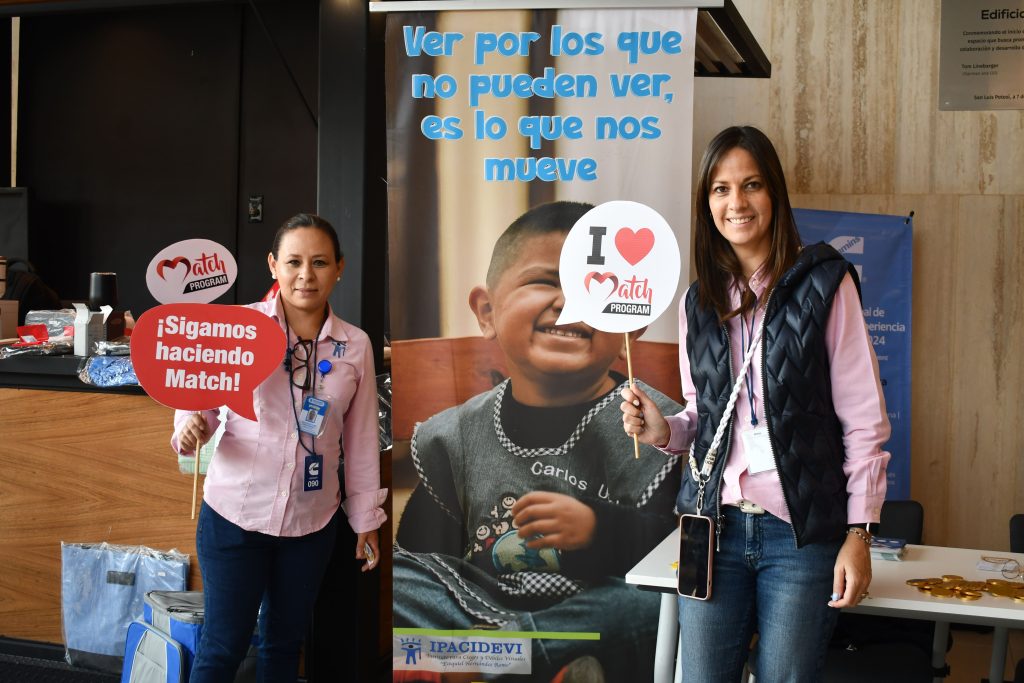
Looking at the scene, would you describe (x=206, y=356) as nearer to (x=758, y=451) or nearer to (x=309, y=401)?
(x=309, y=401)

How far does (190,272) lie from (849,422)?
2177 mm

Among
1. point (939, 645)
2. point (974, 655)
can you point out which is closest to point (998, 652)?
point (939, 645)

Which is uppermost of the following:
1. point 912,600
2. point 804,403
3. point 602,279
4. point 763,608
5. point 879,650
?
point 602,279

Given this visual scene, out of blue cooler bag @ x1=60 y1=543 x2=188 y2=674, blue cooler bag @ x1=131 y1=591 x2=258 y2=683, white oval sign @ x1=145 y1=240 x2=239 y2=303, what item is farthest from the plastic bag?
blue cooler bag @ x1=131 y1=591 x2=258 y2=683

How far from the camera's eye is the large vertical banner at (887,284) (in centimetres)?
454

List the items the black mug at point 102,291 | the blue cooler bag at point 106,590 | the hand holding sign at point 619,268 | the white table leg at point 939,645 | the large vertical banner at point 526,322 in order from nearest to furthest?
the hand holding sign at point 619,268 → the white table leg at point 939,645 → the large vertical banner at point 526,322 → the blue cooler bag at point 106,590 → the black mug at point 102,291

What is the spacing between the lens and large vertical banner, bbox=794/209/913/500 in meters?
4.54

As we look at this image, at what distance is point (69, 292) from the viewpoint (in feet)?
24.1

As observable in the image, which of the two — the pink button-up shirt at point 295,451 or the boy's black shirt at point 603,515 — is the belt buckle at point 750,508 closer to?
the boy's black shirt at point 603,515

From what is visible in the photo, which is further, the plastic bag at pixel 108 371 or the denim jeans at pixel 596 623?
the plastic bag at pixel 108 371

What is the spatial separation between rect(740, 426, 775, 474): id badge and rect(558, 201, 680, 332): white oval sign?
1.60 ft

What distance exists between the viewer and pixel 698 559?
1823 millimetres

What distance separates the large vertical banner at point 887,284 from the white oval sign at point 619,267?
8.21 feet

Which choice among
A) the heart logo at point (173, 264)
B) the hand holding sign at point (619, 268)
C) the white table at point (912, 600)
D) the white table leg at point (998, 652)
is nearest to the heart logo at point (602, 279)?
the hand holding sign at point (619, 268)
